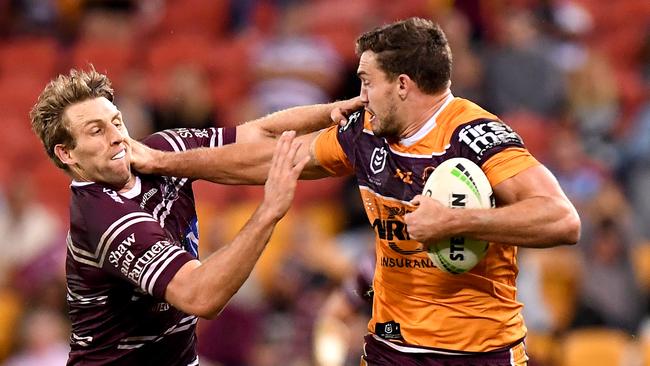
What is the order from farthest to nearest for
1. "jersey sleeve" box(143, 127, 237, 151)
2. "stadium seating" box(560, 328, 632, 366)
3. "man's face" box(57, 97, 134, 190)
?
"stadium seating" box(560, 328, 632, 366)
"jersey sleeve" box(143, 127, 237, 151)
"man's face" box(57, 97, 134, 190)

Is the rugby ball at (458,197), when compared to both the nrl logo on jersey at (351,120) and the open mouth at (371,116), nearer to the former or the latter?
the open mouth at (371,116)

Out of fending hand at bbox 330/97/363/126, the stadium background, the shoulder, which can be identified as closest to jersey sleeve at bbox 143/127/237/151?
the shoulder

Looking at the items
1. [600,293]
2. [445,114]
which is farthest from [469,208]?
[600,293]

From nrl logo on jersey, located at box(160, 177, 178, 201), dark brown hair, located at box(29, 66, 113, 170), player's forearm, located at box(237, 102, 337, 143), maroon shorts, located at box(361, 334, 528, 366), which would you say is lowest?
maroon shorts, located at box(361, 334, 528, 366)

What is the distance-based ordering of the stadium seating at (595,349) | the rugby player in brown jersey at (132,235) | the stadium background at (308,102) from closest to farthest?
the rugby player in brown jersey at (132,235) → the stadium seating at (595,349) → the stadium background at (308,102)

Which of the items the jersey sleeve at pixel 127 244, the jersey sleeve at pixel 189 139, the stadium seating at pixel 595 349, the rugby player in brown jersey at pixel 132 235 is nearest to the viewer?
the rugby player in brown jersey at pixel 132 235

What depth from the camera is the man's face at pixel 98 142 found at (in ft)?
18.6

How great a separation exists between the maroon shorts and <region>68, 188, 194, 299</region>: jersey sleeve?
0.98 meters

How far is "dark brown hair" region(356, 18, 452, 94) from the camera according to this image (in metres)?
5.42

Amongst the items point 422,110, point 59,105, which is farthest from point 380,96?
point 59,105

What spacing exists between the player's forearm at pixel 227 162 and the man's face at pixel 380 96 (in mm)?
743

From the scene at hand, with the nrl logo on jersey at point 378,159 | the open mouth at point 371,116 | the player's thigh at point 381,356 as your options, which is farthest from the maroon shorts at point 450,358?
the open mouth at point 371,116

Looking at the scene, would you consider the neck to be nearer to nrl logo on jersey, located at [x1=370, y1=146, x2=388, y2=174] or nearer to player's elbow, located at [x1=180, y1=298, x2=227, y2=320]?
nrl logo on jersey, located at [x1=370, y1=146, x2=388, y2=174]

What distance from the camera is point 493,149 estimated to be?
522cm
